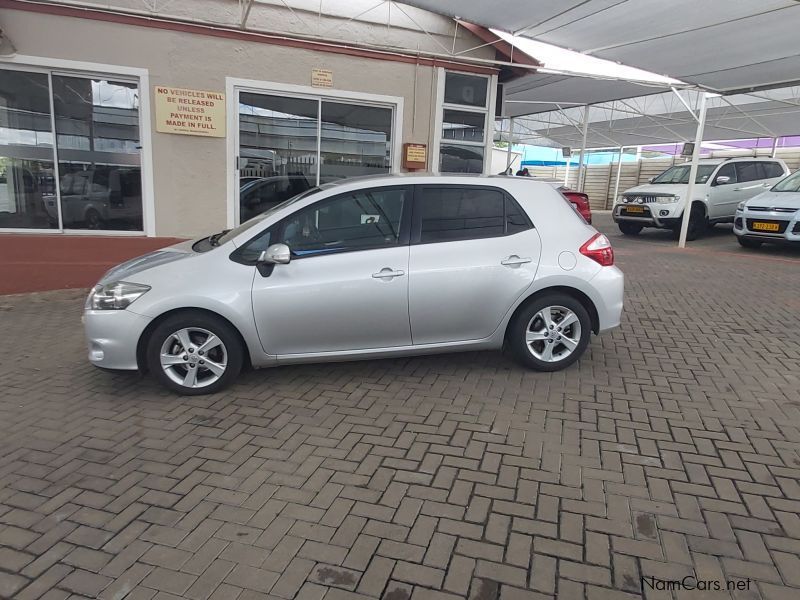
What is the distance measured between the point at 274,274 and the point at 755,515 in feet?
10.7

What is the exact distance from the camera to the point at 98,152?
7680 mm

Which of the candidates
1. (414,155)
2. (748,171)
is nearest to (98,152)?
(414,155)

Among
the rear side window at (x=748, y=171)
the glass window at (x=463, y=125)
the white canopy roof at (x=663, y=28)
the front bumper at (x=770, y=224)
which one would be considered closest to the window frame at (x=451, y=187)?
the white canopy roof at (x=663, y=28)

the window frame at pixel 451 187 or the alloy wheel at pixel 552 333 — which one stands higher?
the window frame at pixel 451 187

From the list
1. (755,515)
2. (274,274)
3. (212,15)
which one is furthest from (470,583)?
(212,15)

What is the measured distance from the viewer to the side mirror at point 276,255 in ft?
13.4

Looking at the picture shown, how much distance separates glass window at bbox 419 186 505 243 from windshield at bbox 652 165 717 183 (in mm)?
11887

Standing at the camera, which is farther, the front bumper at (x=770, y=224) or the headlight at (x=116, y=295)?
the front bumper at (x=770, y=224)

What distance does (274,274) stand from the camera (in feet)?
13.7

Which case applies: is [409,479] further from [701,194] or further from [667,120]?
[667,120]

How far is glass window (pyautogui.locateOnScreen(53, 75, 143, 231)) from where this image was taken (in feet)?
24.7

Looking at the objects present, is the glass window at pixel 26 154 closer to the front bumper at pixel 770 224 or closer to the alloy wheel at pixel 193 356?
→ the alloy wheel at pixel 193 356

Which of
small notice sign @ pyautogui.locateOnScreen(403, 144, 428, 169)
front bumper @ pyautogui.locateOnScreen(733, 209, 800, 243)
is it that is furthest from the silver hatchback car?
front bumper @ pyautogui.locateOnScreen(733, 209, 800, 243)

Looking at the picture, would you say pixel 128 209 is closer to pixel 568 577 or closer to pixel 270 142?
pixel 270 142
